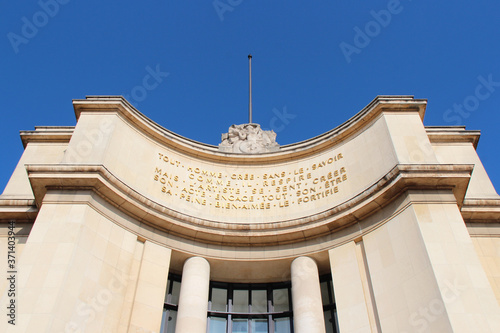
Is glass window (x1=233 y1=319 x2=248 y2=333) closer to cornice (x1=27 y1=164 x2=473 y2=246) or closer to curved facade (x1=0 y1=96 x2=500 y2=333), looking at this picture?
curved facade (x1=0 y1=96 x2=500 y2=333)

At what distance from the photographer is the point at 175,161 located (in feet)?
67.9

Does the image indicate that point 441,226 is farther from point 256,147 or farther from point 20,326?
point 20,326

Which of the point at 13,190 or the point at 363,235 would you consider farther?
the point at 13,190

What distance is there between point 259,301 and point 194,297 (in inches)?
141

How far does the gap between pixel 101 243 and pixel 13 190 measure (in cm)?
679

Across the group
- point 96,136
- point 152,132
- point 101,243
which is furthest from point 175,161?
point 101,243

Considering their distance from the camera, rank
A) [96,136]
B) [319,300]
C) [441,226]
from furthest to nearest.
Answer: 1. [96,136]
2. [319,300]
3. [441,226]

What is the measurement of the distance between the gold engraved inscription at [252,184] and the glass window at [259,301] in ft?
12.5

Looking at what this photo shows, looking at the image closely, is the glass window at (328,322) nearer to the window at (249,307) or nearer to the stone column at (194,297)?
the window at (249,307)

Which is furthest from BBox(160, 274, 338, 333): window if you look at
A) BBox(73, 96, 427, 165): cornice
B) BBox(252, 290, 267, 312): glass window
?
BBox(73, 96, 427, 165): cornice

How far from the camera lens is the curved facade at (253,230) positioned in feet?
45.8

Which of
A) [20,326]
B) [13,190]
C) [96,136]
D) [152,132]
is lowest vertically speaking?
[20,326]

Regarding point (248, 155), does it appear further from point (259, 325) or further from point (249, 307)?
point (259, 325)

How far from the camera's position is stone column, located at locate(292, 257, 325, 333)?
16016 millimetres
